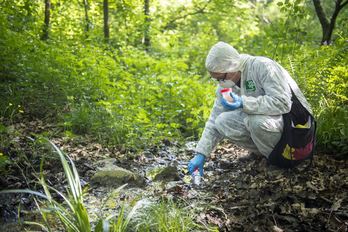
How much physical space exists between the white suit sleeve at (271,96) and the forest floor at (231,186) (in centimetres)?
68

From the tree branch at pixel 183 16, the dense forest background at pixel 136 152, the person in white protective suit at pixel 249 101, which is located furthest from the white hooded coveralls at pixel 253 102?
the tree branch at pixel 183 16

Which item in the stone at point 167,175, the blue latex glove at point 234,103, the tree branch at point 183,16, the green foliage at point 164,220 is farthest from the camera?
the tree branch at point 183,16

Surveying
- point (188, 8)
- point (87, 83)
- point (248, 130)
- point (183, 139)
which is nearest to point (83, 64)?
point (87, 83)

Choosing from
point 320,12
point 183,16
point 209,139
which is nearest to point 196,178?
point 209,139

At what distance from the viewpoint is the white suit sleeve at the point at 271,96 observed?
3.53 meters

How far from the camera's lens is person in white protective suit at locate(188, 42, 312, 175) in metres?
3.58

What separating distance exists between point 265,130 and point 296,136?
0.28 metres

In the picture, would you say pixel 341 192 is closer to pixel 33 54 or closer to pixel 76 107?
pixel 76 107

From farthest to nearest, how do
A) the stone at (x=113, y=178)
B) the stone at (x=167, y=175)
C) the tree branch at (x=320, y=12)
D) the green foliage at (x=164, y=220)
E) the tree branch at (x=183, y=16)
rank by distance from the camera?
the tree branch at (x=183, y=16) → the tree branch at (x=320, y=12) → the stone at (x=167, y=175) → the stone at (x=113, y=178) → the green foliage at (x=164, y=220)

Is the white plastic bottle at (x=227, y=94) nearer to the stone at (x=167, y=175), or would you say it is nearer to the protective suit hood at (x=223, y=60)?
the protective suit hood at (x=223, y=60)

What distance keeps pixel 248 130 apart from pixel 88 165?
178 centimetres

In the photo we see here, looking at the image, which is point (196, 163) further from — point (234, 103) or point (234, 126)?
point (234, 103)

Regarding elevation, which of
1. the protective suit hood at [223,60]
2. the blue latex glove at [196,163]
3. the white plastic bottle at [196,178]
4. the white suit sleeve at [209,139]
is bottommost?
the white plastic bottle at [196,178]

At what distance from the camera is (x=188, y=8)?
42.7ft
